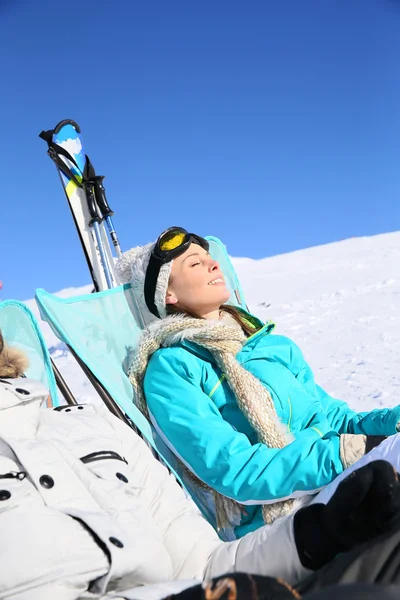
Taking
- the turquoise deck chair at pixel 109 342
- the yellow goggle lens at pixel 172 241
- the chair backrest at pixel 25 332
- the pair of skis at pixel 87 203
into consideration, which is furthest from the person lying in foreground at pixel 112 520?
the pair of skis at pixel 87 203

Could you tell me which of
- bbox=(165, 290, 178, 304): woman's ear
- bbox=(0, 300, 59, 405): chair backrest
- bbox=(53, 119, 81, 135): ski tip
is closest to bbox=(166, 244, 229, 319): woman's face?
bbox=(165, 290, 178, 304): woman's ear

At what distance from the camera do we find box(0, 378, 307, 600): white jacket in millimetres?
1320

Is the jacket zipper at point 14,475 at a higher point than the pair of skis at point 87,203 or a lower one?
lower

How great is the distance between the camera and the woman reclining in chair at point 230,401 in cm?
211

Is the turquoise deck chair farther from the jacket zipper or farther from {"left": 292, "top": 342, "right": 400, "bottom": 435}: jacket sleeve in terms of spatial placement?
the jacket zipper

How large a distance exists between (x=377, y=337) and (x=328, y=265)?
1220 centimetres

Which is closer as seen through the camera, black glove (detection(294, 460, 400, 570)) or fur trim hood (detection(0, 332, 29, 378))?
black glove (detection(294, 460, 400, 570))

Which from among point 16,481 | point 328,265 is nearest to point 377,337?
point 16,481

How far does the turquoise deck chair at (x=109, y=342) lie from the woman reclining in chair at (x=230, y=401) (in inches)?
2.7

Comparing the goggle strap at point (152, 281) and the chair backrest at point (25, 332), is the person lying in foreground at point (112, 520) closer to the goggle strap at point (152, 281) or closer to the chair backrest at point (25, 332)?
the chair backrest at point (25, 332)

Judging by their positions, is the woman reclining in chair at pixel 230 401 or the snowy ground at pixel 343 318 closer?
the woman reclining in chair at pixel 230 401

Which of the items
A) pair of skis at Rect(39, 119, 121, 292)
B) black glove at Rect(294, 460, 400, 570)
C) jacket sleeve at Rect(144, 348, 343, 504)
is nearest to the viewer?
black glove at Rect(294, 460, 400, 570)

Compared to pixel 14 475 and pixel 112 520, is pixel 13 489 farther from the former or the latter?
pixel 112 520

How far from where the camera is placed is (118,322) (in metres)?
2.96
